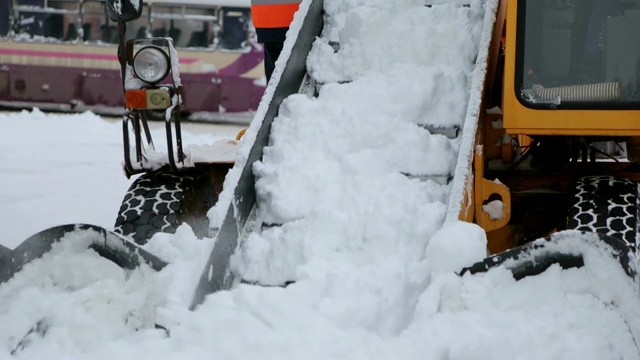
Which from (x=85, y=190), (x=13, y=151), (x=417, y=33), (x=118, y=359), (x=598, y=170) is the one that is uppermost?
(x=417, y=33)

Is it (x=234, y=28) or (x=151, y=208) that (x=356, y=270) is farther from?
(x=234, y=28)

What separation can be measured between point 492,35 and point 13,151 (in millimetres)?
10214

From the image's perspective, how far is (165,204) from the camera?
4.89 meters

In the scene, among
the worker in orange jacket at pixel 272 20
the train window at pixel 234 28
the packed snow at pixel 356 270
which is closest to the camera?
the packed snow at pixel 356 270

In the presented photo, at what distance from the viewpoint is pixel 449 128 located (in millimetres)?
4574

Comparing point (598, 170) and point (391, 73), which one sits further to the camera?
point (598, 170)

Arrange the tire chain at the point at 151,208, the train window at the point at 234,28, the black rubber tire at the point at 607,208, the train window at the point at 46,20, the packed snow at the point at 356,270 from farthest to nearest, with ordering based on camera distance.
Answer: the train window at the point at 234,28 → the train window at the point at 46,20 → the tire chain at the point at 151,208 → the black rubber tire at the point at 607,208 → the packed snow at the point at 356,270

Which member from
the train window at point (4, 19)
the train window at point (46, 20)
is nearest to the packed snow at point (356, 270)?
the train window at point (46, 20)

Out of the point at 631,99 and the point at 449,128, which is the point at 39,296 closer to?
the point at 449,128

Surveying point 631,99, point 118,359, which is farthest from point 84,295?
point 631,99

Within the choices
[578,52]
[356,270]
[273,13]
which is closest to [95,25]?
[273,13]

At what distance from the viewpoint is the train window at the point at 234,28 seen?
733 inches

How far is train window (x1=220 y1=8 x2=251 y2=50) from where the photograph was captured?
18.6m

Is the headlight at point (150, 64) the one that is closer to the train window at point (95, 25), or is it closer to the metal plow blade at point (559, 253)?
the metal plow blade at point (559, 253)
